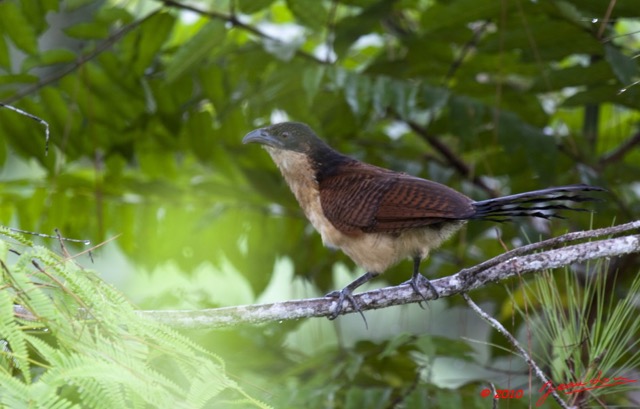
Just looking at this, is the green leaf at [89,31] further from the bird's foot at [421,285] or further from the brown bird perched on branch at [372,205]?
the bird's foot at [421,285]

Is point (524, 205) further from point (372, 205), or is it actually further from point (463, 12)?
point (463, 12)

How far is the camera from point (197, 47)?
4.12 meters

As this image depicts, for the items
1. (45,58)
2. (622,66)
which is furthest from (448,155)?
(45,58)

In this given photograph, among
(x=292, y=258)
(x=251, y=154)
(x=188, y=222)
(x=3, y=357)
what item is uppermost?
(x=3, y=357)

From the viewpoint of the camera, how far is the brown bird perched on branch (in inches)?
118

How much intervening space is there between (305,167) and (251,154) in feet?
2.89

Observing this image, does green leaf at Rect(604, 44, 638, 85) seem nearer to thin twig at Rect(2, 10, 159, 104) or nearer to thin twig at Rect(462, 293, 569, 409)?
thin twig at Rect(462, 293, 569, 409)

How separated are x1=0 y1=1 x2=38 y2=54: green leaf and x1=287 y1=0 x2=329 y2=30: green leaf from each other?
1.33 m

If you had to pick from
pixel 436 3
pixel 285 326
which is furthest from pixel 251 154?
pixel 436 3

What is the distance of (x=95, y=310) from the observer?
177 cm

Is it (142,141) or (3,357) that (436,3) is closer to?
(142,141)

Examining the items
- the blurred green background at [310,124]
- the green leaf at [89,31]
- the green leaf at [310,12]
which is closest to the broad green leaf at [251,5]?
the blurred green background at [310,124]

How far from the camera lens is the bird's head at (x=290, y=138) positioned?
13.4 feet

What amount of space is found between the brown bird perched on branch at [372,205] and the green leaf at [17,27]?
4.11 feet
